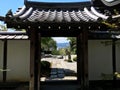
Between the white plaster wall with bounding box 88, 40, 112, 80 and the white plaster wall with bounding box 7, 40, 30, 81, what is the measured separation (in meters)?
2.84

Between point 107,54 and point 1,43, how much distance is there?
483cm

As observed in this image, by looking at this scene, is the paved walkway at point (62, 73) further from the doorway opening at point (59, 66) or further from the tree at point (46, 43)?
the tree at point (46, 43)

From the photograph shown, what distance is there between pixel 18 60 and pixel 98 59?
3.62 metres

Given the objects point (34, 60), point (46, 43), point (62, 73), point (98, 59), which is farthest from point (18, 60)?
point (46, 43)

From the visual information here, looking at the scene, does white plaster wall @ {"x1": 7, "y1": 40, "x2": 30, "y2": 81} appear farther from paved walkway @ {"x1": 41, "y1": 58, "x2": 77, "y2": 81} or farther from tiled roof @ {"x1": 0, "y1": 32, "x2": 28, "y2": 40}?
paved walkway @ {"x1": 41, "y1": 58, "x2": 77, "y2": 81}

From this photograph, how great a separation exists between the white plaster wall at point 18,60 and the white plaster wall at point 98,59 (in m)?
2.84

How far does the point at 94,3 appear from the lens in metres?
9.99

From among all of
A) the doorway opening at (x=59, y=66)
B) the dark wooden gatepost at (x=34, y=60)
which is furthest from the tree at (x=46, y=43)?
the dark wooden gatepost at (x=34, y=60)

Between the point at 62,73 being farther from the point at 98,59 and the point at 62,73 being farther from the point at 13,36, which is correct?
the point at 13,36

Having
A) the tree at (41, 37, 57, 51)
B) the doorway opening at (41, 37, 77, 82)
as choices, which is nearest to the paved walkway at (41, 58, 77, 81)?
the doorway opening at (41, 37, 77, 82)

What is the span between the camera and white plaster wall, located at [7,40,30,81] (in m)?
10.9

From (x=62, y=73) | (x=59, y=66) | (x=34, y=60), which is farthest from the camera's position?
(x=59, y=66)

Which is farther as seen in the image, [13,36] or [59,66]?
[59,66]

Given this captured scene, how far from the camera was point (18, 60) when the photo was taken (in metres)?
11.0
